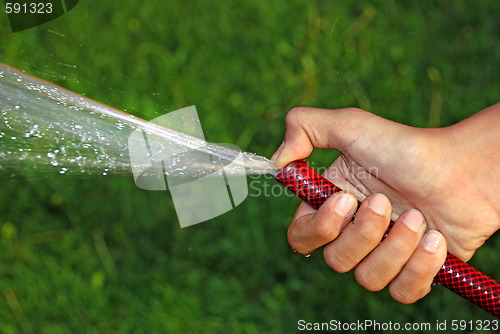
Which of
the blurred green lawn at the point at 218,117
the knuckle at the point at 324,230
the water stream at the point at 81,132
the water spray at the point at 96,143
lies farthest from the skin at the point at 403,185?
the blurred green lawn at the point at 218,117

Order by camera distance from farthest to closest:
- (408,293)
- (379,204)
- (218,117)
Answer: (218,117), (408,293), (379,204)

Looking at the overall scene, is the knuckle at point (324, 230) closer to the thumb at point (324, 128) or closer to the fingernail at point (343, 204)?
the fingernail at point (343, 204)

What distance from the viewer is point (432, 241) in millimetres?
2049

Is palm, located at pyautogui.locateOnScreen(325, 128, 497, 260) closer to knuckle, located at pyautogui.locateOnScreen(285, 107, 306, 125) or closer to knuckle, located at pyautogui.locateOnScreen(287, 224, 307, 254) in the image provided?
knuckle, located at pyautogui.locateOnScreen(285, 107, 306, 125)

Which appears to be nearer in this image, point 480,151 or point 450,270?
point 450,270

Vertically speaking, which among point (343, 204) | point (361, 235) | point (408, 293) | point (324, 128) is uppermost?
point (324, 128)

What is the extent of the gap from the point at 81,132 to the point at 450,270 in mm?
1543

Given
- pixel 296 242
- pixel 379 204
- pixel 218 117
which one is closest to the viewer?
pixel 379 204

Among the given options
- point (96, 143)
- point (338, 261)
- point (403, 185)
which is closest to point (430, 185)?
point (403, 185)

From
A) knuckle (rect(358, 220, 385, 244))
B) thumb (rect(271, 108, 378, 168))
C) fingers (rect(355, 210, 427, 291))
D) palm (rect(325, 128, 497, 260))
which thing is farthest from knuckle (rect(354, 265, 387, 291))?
thumb (rect(271, 108, 378, 168))

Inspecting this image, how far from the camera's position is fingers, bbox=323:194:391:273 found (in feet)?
6.70

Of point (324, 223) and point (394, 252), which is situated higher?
point (324, 223)

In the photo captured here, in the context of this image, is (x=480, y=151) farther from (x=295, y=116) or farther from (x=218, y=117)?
(x=218, y=117)

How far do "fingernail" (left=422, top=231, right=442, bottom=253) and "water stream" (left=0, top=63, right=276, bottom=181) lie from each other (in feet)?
2.31
